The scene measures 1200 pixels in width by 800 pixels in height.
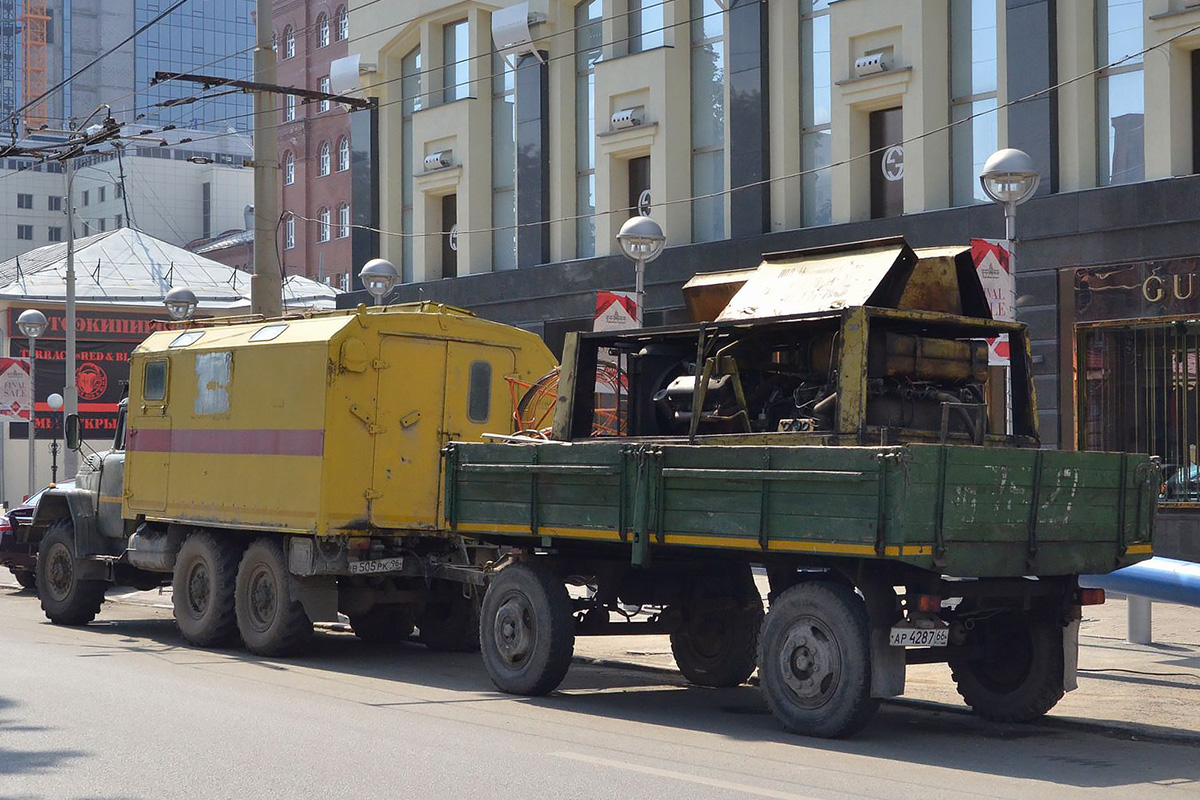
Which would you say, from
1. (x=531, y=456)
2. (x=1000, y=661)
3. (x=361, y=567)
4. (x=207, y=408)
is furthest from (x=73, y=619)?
(x=1000, y=661)

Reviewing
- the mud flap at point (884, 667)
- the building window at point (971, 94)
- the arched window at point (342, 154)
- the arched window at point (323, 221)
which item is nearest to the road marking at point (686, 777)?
the mud flap at point (884, 667)

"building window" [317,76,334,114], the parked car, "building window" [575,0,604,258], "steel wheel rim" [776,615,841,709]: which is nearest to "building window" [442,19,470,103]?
"building window" [575,0,604,258]

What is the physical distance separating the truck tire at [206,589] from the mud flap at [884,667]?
293 inches

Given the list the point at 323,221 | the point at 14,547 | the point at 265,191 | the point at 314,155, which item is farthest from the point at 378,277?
the point at 314,155

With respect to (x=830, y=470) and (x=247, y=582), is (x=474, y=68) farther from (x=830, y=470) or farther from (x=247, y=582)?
(x=830, y=470)

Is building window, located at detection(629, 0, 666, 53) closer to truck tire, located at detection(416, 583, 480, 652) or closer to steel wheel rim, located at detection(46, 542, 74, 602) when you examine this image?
steel wheel rim, located at detection(46, 542, 74, 602)

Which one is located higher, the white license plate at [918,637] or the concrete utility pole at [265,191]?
the concrete utility pole at [265,191]

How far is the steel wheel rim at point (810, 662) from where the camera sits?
31.8ft

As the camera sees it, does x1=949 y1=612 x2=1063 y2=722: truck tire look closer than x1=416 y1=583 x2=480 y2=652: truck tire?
Yes

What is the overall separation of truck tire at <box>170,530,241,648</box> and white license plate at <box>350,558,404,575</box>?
1.81 meters

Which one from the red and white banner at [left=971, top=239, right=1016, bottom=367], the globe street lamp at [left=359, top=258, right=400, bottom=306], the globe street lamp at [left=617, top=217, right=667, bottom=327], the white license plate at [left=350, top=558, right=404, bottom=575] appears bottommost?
the white license plate at [left=350, top=558, right=404, bottom=575]

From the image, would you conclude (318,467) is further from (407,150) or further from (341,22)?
(341,22)

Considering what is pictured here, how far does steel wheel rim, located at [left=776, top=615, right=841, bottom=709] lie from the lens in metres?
9.70

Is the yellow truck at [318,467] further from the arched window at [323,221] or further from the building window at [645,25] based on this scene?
the arched window at [323,221]
